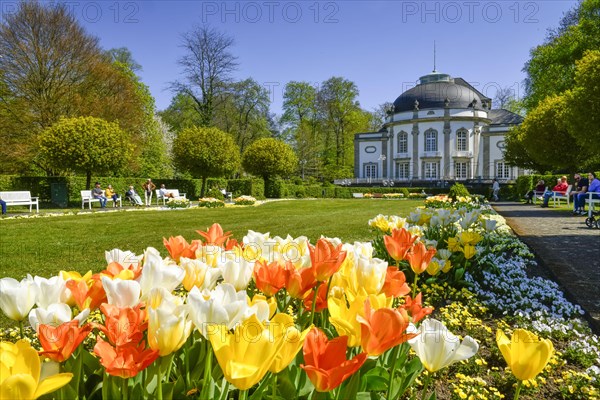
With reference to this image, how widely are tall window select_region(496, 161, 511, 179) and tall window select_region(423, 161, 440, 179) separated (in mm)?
7030

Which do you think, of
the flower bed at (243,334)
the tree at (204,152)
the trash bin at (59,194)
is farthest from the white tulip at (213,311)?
the tree at (204,152)

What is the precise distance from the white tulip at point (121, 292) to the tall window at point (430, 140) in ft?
174

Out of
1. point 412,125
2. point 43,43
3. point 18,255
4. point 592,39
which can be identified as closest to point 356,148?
point 412,125

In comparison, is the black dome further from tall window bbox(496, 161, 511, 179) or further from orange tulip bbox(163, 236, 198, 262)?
orange tulip bbox(163, 236, 198, 262)

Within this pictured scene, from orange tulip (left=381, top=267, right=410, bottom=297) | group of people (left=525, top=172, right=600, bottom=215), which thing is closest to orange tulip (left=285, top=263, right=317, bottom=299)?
orange tulip (left=381, top=267, right=410, bottom=297)

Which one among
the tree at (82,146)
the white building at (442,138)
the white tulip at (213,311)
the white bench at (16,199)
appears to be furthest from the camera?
the white building at (442,138)

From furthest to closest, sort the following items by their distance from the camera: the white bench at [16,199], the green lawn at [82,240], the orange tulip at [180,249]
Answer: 1. the white bench at [16,199]
2. the green lawn at [82,240]
3. the orange tulip at [180,249]

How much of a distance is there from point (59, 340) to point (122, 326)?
0.13 meters

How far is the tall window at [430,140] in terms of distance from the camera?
51.2 metres

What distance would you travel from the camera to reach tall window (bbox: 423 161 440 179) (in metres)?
50.8

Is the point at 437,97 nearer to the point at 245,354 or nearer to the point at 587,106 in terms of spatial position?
the point at 587,106

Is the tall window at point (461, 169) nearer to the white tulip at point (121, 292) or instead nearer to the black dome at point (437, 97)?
the black dome at point (437, 97)

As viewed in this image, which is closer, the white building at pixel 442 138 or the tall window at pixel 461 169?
the white building at pixel 442 138

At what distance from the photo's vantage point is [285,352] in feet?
2.99
